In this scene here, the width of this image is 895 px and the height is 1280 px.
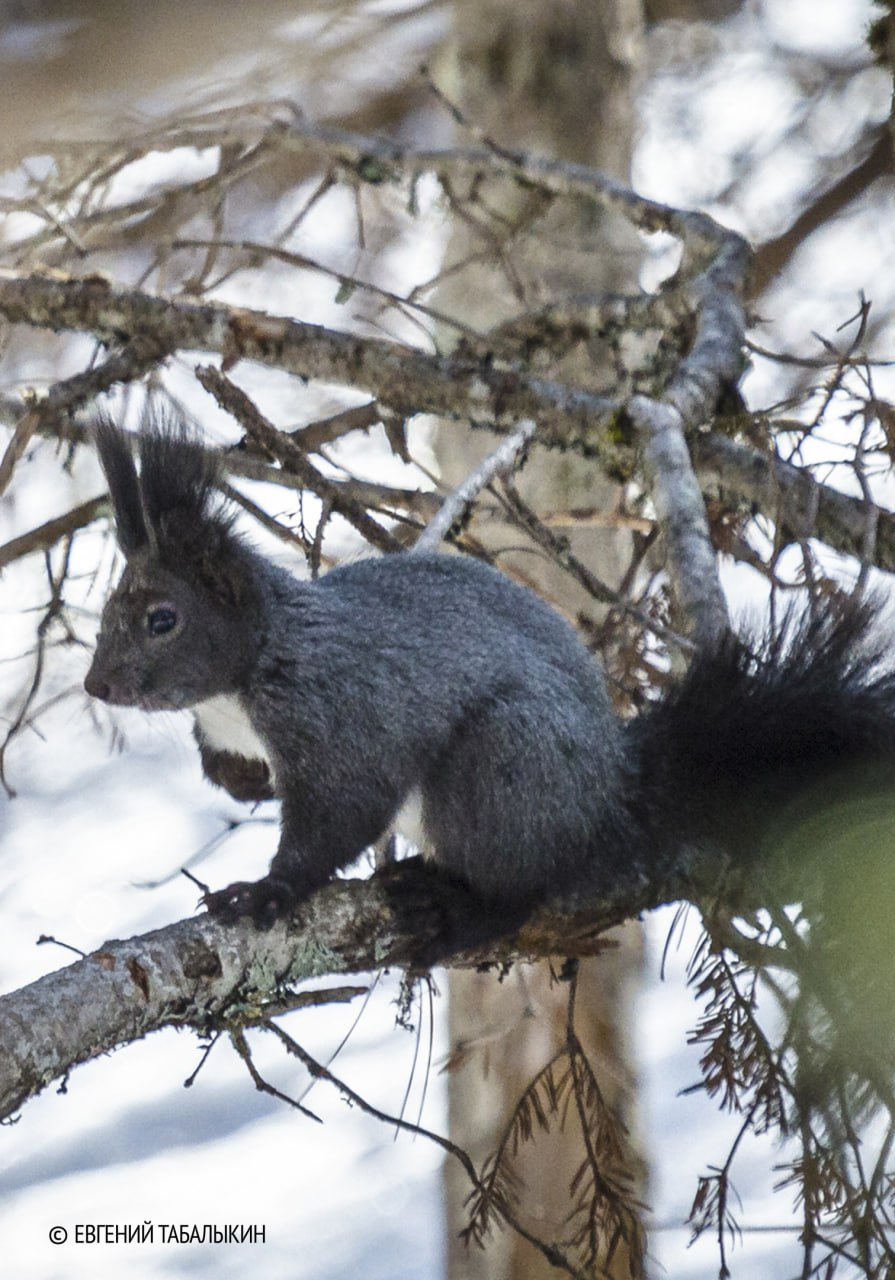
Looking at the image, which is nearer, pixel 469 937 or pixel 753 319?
pixel 469 937

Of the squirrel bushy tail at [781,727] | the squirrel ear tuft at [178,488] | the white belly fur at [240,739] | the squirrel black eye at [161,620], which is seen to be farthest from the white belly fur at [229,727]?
the squirrel bushy tail at [781,727]

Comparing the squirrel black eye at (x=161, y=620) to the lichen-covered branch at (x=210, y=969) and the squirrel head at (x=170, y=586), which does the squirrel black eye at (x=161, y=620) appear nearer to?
the squirrel head at (x=170, y=586)

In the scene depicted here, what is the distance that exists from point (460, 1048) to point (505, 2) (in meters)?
2.37

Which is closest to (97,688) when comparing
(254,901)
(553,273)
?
(254,901)

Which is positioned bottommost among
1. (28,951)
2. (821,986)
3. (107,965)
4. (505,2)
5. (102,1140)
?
(821,986)

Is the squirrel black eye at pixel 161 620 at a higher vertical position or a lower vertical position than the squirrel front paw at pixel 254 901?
higher

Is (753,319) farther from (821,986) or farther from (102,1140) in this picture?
(102,1140)

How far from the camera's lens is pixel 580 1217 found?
3674 millimetres

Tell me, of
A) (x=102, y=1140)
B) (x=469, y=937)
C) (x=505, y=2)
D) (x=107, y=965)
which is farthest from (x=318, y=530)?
(x=102, y=1140)

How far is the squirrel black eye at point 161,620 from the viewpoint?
2076 mm

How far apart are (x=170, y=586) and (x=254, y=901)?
54cm

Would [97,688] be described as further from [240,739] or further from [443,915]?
[443,915]

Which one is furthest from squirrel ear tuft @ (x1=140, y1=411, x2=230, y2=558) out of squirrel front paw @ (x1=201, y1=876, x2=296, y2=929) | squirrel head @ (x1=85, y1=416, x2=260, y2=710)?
squirrel front paw @ (x1=201, y1=876, x2=296, y2=929)

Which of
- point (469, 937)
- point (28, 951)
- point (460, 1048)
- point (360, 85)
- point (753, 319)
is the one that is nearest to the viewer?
point (360, 85)
